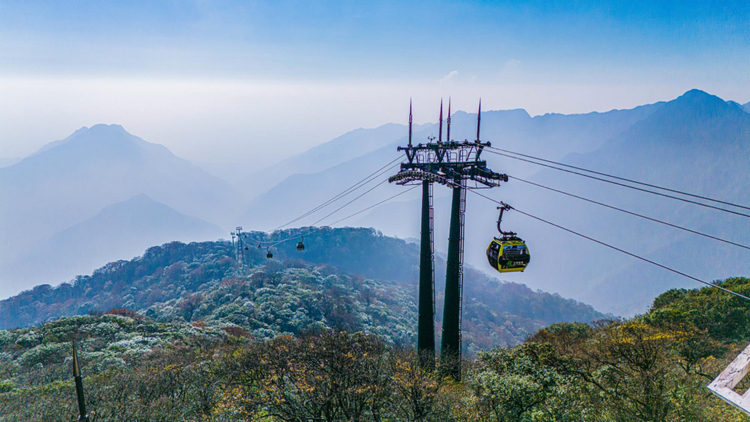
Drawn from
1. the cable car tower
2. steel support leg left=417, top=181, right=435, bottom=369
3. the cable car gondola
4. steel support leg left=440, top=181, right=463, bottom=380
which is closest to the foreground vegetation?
steel support leg left=440, top=181, right=463, bottom=380

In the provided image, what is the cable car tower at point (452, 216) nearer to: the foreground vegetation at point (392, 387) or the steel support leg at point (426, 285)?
the steel support leg at point (426, 285)

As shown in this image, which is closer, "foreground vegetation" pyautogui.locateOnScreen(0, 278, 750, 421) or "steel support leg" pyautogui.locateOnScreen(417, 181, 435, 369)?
"foreground vegetation" pyautogui.locateOnScreen(0, 278, 750, 421)

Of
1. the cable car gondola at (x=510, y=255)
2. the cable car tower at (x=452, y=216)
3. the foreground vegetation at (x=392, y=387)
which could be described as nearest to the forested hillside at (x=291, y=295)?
the cable car tower at (x=452, y=216)

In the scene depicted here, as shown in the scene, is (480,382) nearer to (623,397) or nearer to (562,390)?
(562,390)

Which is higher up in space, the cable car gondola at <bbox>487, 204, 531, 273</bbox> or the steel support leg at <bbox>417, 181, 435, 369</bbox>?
the cable car gondola at <bbox>487, 204, 531, 273</bbox>

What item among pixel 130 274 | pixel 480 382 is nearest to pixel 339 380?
pixel 480 382

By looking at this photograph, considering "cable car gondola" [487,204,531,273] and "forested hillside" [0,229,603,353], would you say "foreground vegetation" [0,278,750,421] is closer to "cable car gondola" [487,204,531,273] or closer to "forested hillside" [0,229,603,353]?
"cable car gondola" [487,204,531,273]
